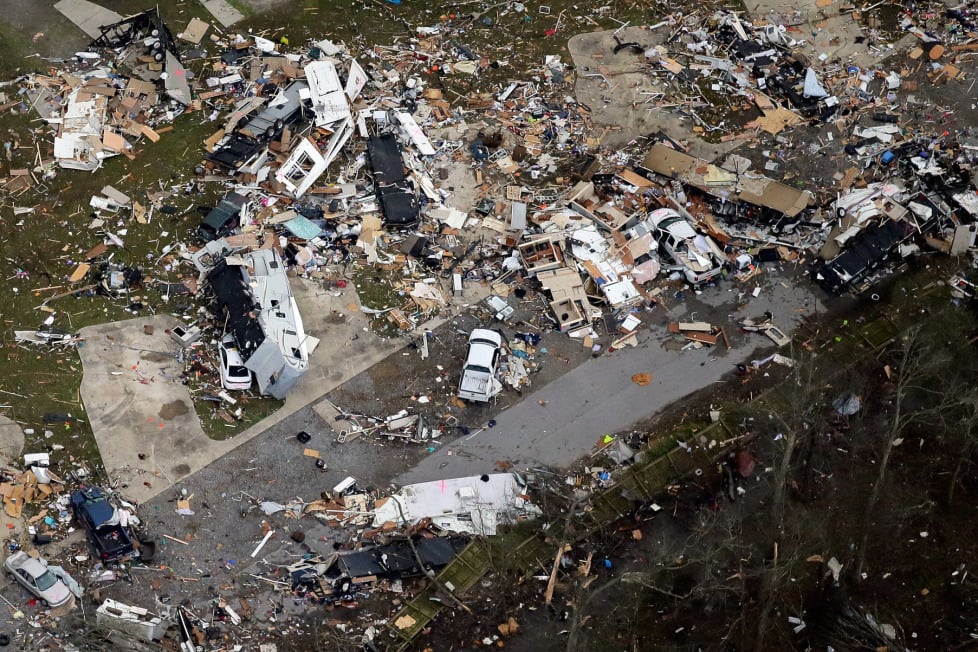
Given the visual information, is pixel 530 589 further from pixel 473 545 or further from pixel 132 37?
pixel 132 37

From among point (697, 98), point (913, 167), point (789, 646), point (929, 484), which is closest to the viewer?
point (789, 646)

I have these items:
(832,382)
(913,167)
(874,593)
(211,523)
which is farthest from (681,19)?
(211,523)

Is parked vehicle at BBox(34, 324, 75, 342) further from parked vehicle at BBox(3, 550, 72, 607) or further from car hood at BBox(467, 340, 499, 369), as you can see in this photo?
car hood at BBox(467, 340, 499, 369)

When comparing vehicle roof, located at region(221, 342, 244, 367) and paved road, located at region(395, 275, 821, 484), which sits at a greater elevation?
vehicle roof, located at region(221, 342, 244, 367)

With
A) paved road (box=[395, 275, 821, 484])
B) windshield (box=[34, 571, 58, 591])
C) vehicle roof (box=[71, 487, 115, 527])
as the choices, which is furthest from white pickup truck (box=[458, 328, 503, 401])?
windshield (box=[34, 571, 58, 591])

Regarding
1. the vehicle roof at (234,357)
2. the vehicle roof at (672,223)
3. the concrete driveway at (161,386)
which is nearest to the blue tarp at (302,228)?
the concrete driveway at (161,386)

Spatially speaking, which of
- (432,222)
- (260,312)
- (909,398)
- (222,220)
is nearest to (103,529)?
(260,312)
